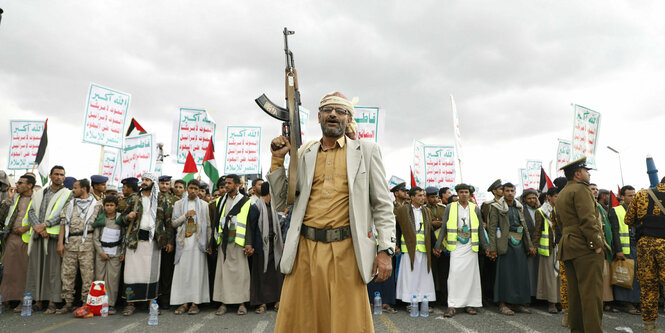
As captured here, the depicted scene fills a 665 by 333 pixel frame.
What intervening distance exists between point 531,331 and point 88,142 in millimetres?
9888

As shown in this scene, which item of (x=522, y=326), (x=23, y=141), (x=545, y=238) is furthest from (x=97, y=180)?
(x=545, y=238)

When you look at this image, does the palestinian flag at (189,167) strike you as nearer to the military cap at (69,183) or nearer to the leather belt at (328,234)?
the military cap at (69,183)

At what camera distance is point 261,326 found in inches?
234

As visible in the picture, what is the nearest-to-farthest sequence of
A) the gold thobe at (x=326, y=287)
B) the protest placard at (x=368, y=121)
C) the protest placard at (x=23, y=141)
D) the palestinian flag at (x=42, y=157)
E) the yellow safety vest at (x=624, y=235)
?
the gold thobe at (x=326, y=287) → the yellow safety vest at (x=624, y=235) → the palestinian flag at (x=42, y=157) → the protest placard at (x=368, y=121) → the protest placard at (x=23, y=141)

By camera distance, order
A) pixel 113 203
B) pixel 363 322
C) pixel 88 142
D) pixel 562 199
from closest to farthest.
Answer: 1. pixel 363 322
2. pixel 562 199
3. pixel 113 203
4. pixel 88 142

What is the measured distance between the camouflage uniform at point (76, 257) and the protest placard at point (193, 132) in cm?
483

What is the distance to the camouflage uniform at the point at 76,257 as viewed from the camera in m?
6.66

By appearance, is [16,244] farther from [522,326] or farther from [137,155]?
[522,326]

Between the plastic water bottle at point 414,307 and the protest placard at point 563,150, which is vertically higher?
the protest placard at point 563,150

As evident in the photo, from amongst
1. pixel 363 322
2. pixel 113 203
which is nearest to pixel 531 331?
pixel 363 322

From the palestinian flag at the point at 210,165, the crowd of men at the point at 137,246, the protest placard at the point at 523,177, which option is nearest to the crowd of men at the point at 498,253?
the crowd of men at the point at 137,246

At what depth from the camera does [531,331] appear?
5.60 m

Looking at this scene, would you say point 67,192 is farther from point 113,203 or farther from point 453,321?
point 453,321

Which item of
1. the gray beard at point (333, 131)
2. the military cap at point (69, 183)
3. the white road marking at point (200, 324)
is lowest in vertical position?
the white road marking at point (200, 324)
